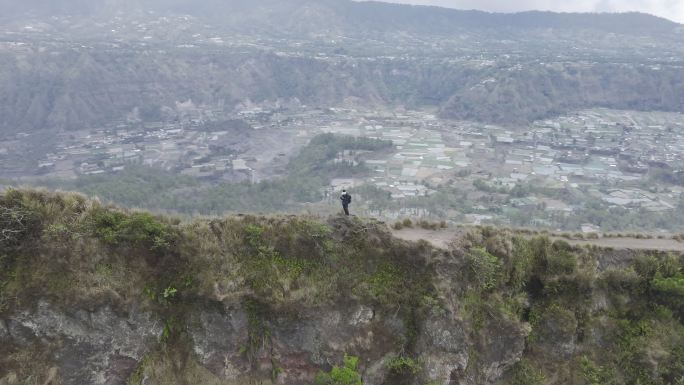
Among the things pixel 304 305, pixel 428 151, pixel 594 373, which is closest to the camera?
pixel 304 305

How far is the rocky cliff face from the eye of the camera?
13.6 metres

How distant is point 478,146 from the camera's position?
84.6 meters

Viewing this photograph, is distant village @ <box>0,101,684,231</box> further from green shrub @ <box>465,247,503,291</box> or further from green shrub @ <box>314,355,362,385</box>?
green shrub @ <box>314,355,362,385</box>

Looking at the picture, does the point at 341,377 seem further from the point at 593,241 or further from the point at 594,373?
the point at 593,241

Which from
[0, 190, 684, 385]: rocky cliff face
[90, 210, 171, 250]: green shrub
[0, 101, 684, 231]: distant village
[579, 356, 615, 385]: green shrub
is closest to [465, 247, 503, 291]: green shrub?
[0, 190, 684, 385]: rocky cliff face

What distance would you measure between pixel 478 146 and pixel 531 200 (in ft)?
92.2

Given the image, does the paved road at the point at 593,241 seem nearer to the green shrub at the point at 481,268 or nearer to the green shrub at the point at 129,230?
the green shrub at the point at 481,268

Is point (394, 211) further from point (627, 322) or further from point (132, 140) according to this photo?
point (132, 140)

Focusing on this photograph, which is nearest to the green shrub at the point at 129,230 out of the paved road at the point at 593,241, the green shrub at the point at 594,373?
the paved road at the point at 593,241

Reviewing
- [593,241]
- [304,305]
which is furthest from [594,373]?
[304,305]

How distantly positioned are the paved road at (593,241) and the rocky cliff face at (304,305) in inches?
34.3

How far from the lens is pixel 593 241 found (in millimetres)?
19594

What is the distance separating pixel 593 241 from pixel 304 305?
44.9 feet

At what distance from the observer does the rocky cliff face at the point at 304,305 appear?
13578mm
